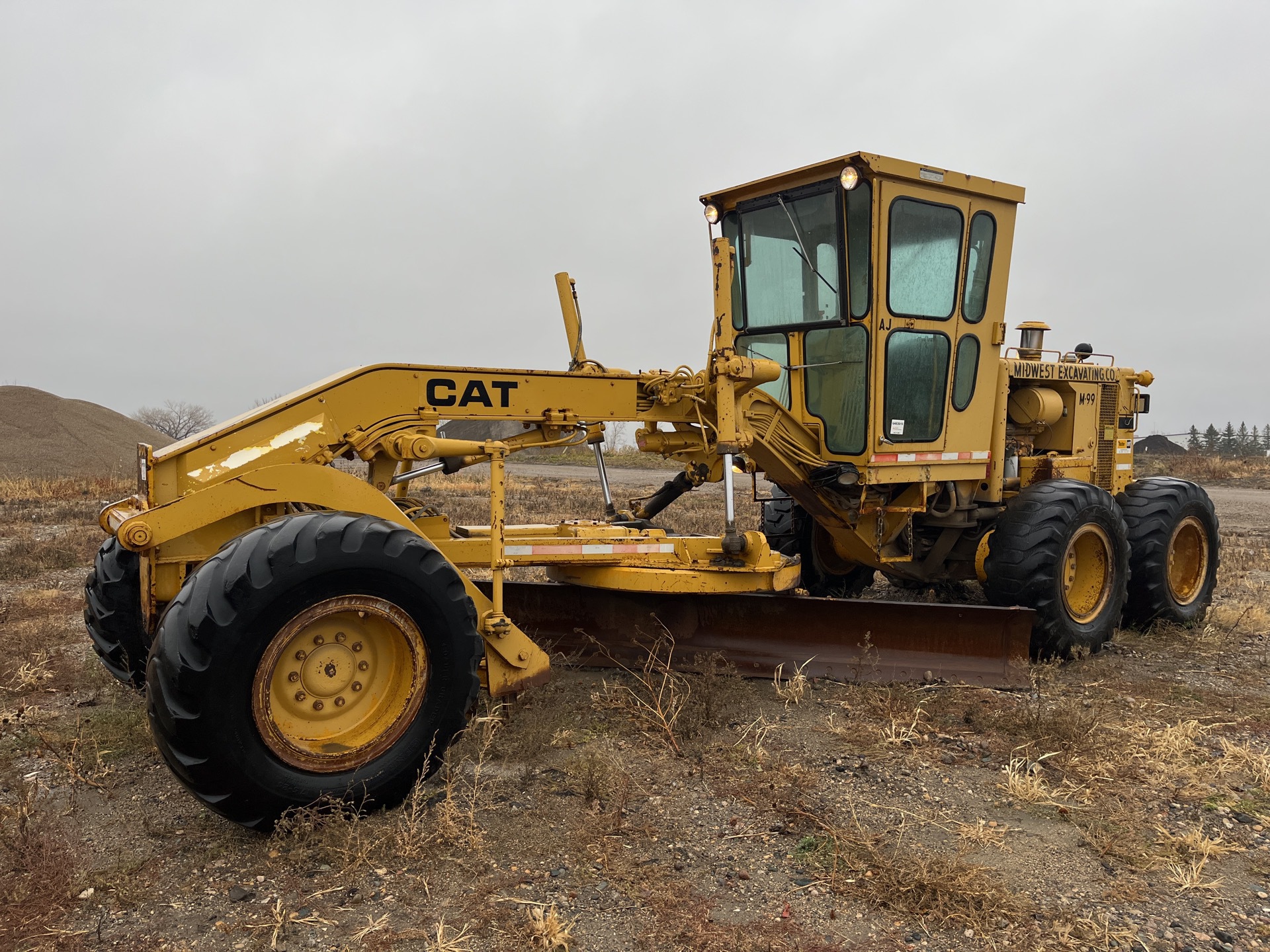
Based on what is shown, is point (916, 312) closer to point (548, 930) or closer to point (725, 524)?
point (725, 524)

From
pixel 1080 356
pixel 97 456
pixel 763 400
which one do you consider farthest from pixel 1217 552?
pixel 97 456

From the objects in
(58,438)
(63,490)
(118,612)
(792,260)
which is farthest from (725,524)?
(58,438)

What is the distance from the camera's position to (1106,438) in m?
7.54

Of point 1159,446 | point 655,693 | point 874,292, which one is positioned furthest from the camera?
point 1159,446

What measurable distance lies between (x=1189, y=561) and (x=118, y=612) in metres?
7.53

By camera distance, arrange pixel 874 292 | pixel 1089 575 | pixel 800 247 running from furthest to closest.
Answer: pixel 1089 575 < pixel 800 247 < pixel 874 292

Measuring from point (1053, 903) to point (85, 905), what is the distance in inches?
122

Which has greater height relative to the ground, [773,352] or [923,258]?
[923,258]

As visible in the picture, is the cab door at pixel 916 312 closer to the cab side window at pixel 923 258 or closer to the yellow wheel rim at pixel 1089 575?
the cab side window at pixel 923 258

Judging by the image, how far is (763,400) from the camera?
18.3 feet

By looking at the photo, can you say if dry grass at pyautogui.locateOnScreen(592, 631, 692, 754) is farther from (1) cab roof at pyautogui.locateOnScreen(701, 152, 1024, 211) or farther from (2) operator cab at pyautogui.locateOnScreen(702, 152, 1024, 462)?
(1) cab roof at pyautogui.locateOnScreen(701, 152, 1024, 211)

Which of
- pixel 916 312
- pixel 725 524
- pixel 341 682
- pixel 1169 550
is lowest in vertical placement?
pixel 341 682

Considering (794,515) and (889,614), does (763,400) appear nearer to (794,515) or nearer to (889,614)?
(889,614)

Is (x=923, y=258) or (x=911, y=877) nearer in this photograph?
(x=911, y=877)
